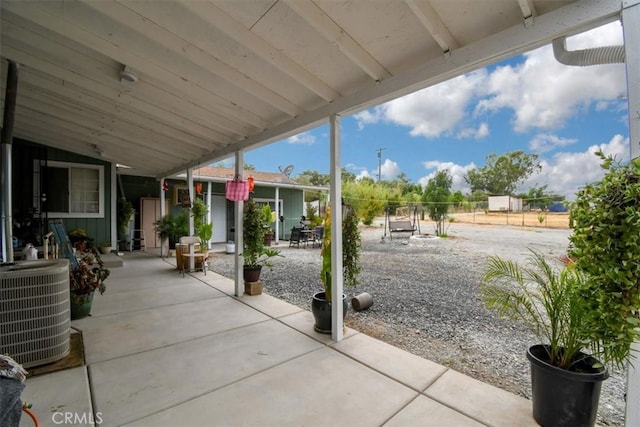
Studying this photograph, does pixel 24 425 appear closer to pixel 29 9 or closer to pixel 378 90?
pixel 29 9

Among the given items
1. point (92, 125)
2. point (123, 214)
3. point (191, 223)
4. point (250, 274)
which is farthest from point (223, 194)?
point (250, 274)

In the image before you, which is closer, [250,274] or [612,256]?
[612,256]

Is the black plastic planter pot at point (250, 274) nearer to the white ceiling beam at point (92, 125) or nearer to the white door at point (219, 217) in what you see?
the white ceiling beam at point (92, 125)

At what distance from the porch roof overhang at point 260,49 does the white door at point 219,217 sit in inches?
296

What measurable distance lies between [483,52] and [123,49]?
3054 millimetres

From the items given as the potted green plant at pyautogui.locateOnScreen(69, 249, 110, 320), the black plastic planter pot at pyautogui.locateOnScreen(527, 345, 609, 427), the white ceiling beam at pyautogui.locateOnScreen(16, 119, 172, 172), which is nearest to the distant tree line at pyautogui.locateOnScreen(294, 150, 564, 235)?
the black plastic planter pot at pyautogui.locateOnScreen(527, 345, 609, 427)

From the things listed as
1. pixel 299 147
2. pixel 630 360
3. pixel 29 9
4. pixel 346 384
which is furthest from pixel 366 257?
pixel 299 147

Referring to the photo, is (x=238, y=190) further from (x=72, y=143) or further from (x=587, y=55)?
(x=72, y=143)

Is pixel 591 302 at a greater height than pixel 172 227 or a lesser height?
lesser

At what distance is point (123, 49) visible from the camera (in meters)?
2.61

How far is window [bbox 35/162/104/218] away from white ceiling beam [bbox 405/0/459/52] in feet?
28.5

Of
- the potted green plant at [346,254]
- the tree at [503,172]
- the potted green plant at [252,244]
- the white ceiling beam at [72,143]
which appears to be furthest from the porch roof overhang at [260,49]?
the tree at [503,172]

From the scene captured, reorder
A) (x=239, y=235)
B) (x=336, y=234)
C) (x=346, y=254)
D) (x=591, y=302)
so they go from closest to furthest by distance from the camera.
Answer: (x=591, y=302) → (x=336, y=234) → (x=346, y=254) → (x=239, y=235)

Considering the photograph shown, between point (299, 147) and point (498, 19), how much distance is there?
35881 mm
